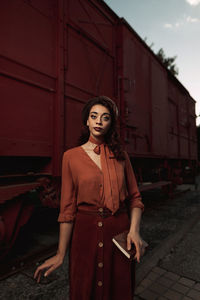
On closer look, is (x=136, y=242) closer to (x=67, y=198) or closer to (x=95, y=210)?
(x=95, y=210)

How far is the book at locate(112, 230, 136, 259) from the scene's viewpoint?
1112 mm

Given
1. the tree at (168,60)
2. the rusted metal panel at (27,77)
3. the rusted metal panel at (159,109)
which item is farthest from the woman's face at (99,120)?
the tree at (168,60)

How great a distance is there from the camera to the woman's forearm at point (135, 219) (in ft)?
4.01

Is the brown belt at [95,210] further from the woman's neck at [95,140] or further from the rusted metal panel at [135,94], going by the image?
the rusted metal panel at [135,94]

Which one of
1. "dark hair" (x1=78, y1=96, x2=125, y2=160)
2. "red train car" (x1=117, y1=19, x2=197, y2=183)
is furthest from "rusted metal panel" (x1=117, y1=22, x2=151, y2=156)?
"dark hair" (x1=78, y1=96, x2=125, y2=160)

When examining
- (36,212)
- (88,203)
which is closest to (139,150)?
(36,212)

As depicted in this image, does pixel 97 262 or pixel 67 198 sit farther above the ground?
pixel 67 198

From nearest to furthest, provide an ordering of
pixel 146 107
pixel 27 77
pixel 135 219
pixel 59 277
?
pixel 135 219
pixel 59 277
pixel 27 77
pixel 146 107

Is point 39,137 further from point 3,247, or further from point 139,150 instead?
point 139,150

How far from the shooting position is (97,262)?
1190mm

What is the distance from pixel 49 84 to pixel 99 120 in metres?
1.95

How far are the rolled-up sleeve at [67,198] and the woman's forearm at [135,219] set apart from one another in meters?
0.36

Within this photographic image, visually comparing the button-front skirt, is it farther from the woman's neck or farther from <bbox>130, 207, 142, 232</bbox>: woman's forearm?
the woman's neck

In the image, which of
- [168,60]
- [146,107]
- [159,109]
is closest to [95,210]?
[146,107]
